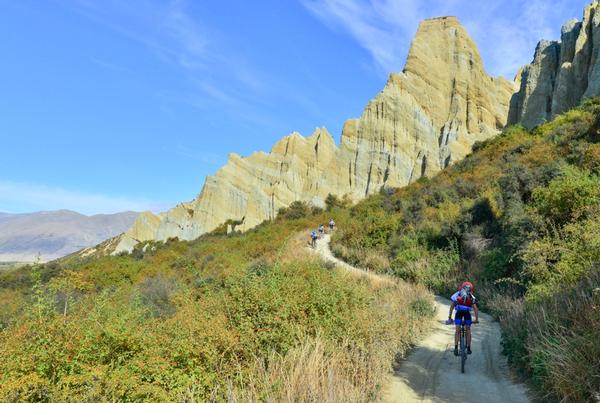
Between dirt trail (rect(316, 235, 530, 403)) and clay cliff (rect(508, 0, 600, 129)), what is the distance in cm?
3271

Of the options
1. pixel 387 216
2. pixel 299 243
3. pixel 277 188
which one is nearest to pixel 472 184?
pixel 387 216

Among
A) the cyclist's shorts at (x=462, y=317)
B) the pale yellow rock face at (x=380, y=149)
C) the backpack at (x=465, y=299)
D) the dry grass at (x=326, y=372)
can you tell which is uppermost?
the pale yellow rock face at (x=380, y=149)

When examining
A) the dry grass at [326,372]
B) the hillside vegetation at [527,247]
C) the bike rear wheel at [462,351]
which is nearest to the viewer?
the dry grass at [326,372]

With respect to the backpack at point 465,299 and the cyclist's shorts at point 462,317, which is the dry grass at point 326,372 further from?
the backpack at point 465,299

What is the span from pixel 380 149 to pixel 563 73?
20452 mm

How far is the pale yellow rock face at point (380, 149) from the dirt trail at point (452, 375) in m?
40.0

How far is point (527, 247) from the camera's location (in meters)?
10.6

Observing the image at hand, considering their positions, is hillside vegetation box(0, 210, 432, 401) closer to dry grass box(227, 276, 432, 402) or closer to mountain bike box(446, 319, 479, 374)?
dry grass box(227, 276, 432, 402)

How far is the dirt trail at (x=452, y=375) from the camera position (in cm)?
596

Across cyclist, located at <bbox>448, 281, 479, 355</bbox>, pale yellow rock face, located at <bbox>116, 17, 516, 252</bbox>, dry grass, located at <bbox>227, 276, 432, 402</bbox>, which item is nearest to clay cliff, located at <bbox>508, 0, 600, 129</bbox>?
pale yellow rock face, located at <bbox>116, 17, 516, 252</bbox>

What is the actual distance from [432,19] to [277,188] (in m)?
35.9

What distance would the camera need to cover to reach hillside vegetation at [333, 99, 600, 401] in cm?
525

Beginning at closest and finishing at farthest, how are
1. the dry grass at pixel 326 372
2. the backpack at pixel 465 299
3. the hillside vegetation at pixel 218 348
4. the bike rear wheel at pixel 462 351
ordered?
the hillside vegetation at pixel 218 348, the dry grass at pixel 326 372, the bike rear wheel at pixel 462 351, the backpack at pixel 465 299

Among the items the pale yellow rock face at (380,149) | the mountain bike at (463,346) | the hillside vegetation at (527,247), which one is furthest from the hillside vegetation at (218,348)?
the pale yellow rock face at (380,149)
